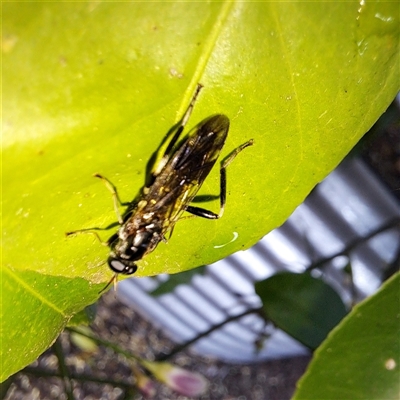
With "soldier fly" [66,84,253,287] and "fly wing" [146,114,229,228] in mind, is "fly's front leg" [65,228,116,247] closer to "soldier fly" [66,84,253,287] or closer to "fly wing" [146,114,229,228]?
"soldier fly" [66,84,253,287]

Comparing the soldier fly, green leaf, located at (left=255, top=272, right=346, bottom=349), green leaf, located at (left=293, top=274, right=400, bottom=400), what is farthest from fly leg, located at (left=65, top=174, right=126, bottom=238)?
green leaf, located at (left=255, top=272, right=346, bottom=349)

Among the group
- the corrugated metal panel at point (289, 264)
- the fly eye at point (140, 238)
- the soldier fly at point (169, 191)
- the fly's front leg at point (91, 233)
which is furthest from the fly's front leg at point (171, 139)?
the corrugated metal panel at point (289, 264)

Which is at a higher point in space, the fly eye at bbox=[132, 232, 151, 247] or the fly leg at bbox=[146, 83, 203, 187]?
the fly leg at bbox=[146, 83, 203, 187]

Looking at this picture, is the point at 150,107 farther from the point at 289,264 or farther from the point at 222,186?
the point at 289,264

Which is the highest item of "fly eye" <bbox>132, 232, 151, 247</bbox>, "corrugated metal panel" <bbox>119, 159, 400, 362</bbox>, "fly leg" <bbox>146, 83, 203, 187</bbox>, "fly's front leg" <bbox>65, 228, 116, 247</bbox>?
"fly leg" <bbox>146, 83, 203, 187</bbox>

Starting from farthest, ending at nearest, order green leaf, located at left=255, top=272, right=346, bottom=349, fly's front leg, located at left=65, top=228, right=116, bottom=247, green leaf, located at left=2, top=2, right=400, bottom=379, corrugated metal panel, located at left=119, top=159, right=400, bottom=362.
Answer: corrugated metal panel, located at left=119, top=159, right=400, bottom=362 → green leaf, located at left=255, top=272, right=346, bottom=349 → fly's front leg, located at left=65, top=228, right=116, bottom=247 → green leaf, located at left=2, top=2, right=400, bottom=379

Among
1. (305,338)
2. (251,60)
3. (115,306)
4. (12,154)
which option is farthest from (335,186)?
(12,154)

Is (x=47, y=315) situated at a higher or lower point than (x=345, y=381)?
lower

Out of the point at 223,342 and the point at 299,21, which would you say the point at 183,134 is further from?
the point at 223,342
